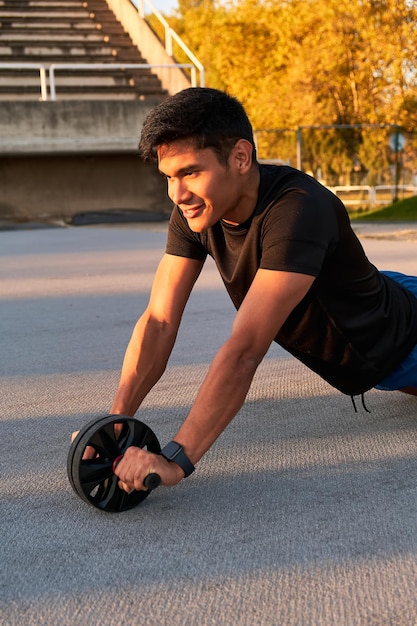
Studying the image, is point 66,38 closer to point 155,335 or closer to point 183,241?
point 183,241

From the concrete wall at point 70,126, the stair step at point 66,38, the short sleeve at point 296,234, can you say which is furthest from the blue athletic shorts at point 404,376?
the stair step at point 66,38

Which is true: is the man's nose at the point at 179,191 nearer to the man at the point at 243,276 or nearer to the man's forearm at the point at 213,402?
the man at the point at 243,276

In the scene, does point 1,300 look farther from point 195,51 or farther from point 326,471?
point 195,51

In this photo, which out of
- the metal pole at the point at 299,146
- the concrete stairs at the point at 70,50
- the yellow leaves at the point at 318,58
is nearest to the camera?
the concrete stairs at the point at 70,50

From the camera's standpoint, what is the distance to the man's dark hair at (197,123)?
101 inches

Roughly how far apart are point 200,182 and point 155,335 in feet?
2.32

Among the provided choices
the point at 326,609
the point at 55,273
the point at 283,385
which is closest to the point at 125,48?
the point at 55,273

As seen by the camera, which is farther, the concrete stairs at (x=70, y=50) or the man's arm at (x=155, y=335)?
the concrete stairs at (x=70, y=50)

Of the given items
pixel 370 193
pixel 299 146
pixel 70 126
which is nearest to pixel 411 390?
pixel 70 126

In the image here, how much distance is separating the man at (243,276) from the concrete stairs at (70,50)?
19428mm

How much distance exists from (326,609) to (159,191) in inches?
813

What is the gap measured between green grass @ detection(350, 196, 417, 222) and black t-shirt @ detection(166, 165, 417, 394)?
1635 cm

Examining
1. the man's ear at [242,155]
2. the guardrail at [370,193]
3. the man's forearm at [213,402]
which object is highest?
the man's ear at [242,155]

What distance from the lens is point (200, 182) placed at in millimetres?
2652
